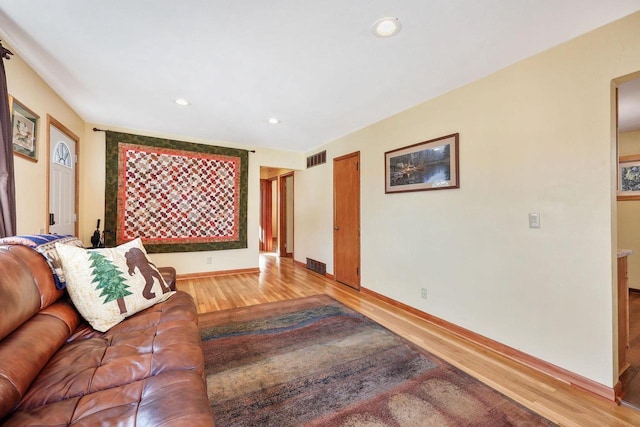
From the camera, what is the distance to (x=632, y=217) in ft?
12.0

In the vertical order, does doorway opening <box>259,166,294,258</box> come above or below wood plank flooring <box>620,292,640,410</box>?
above

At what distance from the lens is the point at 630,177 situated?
3740 millimetres

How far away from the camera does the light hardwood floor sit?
1518 mm

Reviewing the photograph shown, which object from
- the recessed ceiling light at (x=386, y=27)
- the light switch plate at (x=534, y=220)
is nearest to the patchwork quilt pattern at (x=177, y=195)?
the recessed ceiling light at (x=386, y=27)

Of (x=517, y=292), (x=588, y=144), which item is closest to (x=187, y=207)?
(x=517, y=292)

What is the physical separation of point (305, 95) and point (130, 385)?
2.62 metres

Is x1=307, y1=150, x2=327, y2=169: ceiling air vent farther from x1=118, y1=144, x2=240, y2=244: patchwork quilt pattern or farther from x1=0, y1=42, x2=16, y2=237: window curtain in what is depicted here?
x1=0, y1=42, x2=16, y2=237: window curtain

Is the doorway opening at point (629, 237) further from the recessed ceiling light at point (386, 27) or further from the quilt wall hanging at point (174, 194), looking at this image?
the quilt wall hanging at point (174, 194)

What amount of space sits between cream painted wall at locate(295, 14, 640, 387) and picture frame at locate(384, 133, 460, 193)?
8 cm

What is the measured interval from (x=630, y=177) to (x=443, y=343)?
4057 millimetres

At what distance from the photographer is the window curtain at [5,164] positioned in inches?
63.9

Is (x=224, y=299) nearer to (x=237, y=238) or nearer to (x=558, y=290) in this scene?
(x=237, y=238)

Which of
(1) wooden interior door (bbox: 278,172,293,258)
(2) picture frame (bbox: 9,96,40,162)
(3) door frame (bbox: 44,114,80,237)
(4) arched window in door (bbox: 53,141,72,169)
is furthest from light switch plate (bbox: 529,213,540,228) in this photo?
(1) wooden interior door (bbox: 278,172,293,258)

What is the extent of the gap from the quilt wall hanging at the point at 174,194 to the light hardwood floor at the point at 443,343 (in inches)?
28.8
